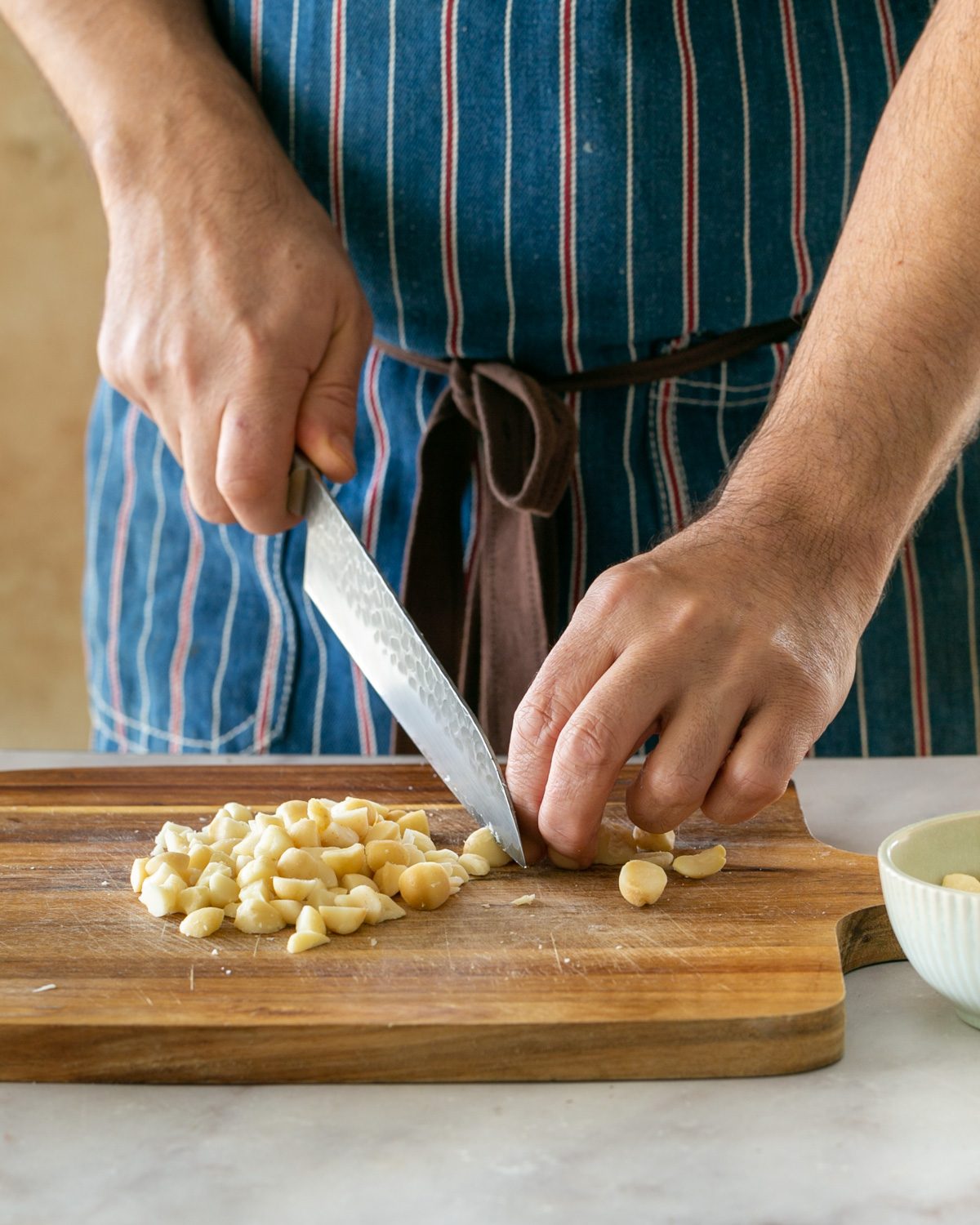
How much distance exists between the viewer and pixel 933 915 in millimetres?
727

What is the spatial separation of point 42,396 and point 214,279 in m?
1.69

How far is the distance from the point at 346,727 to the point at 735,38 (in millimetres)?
768

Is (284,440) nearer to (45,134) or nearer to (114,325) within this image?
(114,325)

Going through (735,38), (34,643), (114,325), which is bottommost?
(34,643)

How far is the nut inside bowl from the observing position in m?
0.71

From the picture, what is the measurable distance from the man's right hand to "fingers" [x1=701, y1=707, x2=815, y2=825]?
439 mm

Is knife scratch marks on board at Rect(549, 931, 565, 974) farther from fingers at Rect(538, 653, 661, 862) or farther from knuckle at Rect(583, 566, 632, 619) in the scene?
knuckle at Rect(583, 566, 632, 619)

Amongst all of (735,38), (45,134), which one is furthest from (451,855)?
(45,134)

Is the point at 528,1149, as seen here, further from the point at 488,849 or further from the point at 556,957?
the point at 488,849

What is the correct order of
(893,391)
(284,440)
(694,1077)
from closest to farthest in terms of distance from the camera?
(694,1077) → (893,391) → (284,440)

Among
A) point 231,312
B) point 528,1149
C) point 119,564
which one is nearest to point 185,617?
point 119,564

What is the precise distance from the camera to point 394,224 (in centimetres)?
132

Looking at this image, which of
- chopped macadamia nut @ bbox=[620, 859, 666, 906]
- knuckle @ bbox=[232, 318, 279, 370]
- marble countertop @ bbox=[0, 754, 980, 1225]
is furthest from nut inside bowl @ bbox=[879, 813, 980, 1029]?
knuckle @ bbox=[232, 318, 279, 370]

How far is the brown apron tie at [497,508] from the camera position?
4.21 feet
